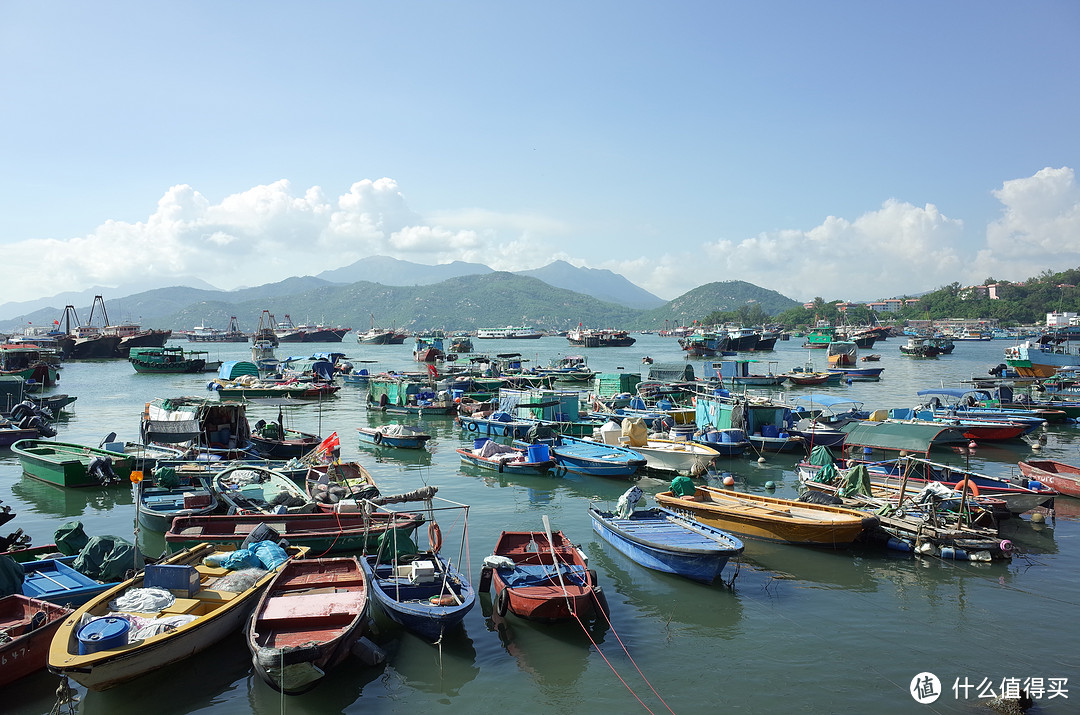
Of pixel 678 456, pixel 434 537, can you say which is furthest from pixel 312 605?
pixel 678 456

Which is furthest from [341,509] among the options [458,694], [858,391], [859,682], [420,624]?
[858,391]

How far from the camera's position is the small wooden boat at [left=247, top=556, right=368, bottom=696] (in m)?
9.99

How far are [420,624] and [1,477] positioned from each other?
83.8ft

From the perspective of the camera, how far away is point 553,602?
12.5 metres

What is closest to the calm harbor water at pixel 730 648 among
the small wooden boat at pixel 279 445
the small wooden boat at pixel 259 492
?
the small wooden boat at pixel 259 492

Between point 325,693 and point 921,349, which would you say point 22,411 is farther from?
point 921,349

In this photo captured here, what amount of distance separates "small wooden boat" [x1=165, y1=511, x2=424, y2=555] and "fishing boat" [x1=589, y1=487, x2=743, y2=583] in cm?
514

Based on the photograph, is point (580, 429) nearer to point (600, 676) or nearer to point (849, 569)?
point (849, 569)

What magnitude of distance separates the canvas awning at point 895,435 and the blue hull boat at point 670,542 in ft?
42.3

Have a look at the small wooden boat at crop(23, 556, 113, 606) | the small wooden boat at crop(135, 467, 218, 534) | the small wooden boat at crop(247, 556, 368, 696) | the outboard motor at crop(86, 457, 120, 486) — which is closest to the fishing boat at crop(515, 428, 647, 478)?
the small wooden boat at crop(135, 467, 218, 534)

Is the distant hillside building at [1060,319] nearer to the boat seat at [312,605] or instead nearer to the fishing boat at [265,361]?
the fishing boat at [265,361]

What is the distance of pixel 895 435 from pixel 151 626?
85.8 ft

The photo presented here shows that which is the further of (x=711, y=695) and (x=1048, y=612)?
(x=1048, y=612)

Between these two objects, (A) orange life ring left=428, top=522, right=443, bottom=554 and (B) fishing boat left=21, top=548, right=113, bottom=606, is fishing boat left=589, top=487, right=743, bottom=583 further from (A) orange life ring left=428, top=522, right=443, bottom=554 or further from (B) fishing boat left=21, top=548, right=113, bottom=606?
(B) fishing boat left=21, top=548, right=113, bottom=606
